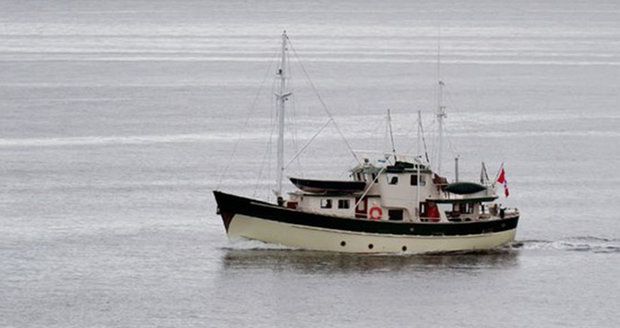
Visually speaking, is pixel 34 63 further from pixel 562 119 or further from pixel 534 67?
pixel 562 119

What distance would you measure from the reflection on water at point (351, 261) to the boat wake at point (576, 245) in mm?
2721

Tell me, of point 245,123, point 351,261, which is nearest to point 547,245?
point 351,261

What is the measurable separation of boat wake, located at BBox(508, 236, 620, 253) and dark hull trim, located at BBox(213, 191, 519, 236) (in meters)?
3.95

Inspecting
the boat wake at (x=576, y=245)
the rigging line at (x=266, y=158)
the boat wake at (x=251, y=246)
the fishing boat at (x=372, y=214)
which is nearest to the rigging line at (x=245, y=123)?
the rigging line at (x=266, y=158)

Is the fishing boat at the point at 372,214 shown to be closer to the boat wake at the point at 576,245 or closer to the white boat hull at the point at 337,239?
the white boat hull at the point at 337,239

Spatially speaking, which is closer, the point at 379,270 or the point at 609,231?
the point at 379,270

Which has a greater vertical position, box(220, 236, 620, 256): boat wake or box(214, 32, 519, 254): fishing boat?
box(214, 32, 519, 254): fishing boat

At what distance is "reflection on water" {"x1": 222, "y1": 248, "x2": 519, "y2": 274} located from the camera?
74.8 meters

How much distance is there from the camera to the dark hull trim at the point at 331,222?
76000mm

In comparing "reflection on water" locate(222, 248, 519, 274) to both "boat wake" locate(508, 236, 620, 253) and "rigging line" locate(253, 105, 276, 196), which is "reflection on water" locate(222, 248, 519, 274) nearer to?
"boat wake" locate(508, 236, 620, 253)

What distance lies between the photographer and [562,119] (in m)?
132

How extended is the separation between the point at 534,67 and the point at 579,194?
298 ft

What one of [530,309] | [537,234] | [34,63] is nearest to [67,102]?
[34,63]

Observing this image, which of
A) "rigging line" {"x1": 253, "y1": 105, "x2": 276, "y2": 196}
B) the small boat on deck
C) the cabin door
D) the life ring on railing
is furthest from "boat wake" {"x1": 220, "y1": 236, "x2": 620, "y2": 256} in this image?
"rigging line" {"x1": 253, "y1": 105, "x2": 276, "y2": 196}
